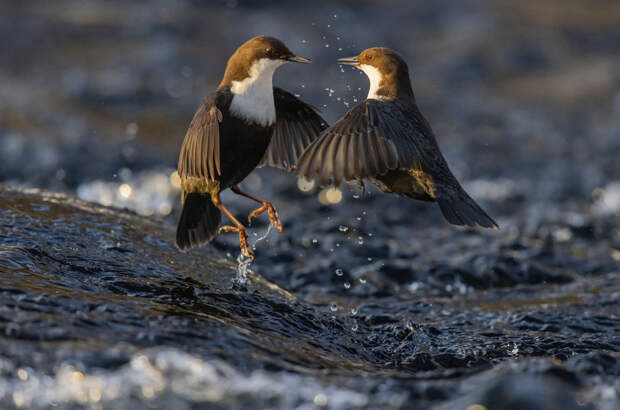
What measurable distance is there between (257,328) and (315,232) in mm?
2914

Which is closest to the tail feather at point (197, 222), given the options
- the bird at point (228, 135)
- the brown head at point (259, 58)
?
the bird at point (228, 135)

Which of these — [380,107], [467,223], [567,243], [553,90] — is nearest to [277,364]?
[467,223]

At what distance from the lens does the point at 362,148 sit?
358 centimetres

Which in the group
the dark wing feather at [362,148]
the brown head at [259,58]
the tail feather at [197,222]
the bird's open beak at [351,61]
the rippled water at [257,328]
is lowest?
the rippled water at [257,328]

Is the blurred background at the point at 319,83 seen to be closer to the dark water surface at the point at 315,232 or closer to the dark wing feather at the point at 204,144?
the dark water surface at the point at 315,232

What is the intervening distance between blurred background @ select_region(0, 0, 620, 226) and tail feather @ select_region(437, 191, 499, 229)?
3.69 meters

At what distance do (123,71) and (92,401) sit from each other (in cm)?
819

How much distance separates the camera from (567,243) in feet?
21.8

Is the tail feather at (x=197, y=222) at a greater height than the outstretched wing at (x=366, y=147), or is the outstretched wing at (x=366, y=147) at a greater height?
the outstretched wing at (x=366, y=147)

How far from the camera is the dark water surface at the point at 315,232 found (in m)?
2.90

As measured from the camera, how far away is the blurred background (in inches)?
317

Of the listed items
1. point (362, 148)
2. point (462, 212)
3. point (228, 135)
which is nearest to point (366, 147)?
point (362, 148)

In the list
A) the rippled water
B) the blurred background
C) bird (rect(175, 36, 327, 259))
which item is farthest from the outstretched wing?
the blurred background

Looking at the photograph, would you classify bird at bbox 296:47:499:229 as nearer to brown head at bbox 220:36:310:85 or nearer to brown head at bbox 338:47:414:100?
brown head at bbox 338:47:414:100
